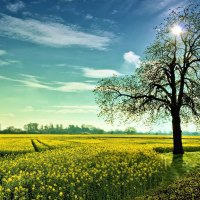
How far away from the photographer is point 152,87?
41344 mm

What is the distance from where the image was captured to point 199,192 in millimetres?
16141

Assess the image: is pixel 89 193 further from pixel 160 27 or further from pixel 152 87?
pixel 160 27

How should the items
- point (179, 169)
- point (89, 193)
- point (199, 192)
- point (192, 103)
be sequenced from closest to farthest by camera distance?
point (199, 192) < point (89, 193) < point (179, 169) < point (192, 103)

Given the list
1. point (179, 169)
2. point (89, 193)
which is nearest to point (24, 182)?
point (89, 193)

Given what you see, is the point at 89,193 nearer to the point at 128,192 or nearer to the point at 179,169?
the point at 128,192

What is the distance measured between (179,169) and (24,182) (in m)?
15.7

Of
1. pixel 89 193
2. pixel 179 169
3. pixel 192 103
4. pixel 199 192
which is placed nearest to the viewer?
pixel 199 192

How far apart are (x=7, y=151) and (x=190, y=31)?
90.9 ft

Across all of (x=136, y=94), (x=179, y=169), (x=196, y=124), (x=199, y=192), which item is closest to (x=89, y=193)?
(x=199, y=192)

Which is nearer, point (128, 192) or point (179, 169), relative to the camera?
point (128, 192)

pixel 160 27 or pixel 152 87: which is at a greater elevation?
pixel 160 27

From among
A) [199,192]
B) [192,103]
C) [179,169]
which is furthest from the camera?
[192,103]

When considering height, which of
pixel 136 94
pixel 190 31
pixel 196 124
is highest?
pixel 190 31

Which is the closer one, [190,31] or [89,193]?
[89,193]
